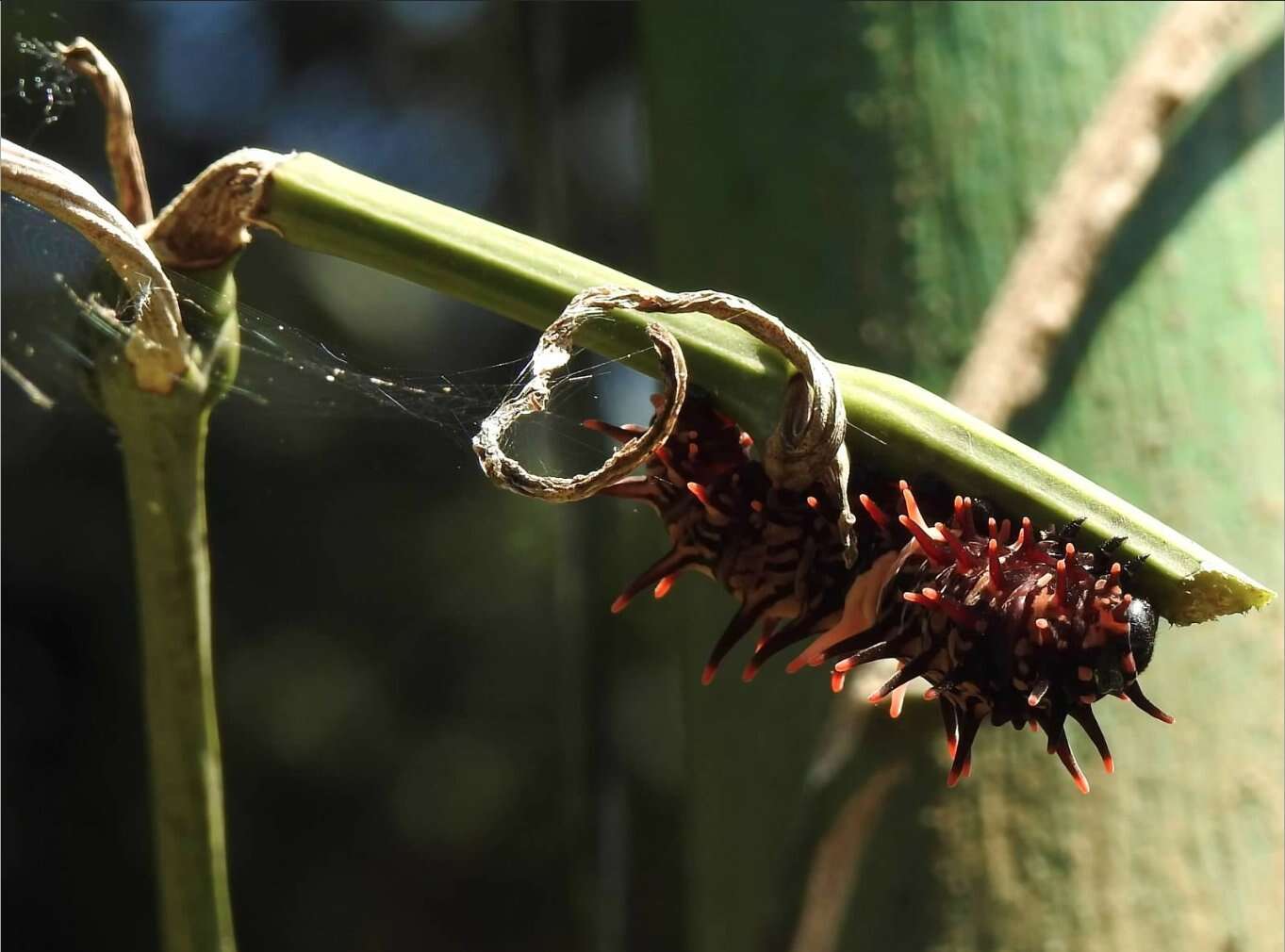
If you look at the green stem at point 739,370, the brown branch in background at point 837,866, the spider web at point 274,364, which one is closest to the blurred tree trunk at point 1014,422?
the brown branch in background at point 837,866

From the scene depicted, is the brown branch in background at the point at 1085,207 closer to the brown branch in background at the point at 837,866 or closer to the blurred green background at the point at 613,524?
the blurred green background at the point at 613,524

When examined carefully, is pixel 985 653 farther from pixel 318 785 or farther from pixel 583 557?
pixel 318 785

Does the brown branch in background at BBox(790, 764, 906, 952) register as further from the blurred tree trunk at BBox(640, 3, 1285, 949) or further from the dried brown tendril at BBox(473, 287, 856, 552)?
the dried brown tendril at BBox(473, 287, 856, 552)

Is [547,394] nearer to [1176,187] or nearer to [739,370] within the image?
[739,370]

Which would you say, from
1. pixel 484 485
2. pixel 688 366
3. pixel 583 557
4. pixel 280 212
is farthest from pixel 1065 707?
pixel 484 485

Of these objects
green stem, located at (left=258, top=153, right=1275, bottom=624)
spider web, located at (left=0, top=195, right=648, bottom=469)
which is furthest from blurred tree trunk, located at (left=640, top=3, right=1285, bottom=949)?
green stem, located at (left=258, top=153, right=1275, bottom=624)
